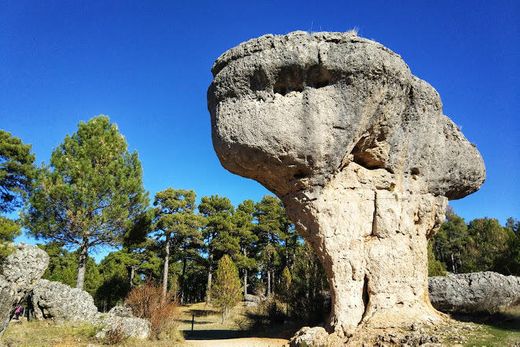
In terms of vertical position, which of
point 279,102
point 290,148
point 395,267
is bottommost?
point 395,267

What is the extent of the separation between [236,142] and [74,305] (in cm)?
933

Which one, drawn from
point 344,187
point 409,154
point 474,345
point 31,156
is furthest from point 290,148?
point 31,156

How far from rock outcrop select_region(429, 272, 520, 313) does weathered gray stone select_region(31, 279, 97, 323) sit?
1223 cm

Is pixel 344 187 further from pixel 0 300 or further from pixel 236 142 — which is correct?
pixel 0 300

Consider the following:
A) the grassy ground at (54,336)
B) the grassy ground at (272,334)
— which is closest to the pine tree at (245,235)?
the grassy ground at (272,334)

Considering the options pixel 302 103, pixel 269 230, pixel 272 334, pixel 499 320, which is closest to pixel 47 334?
pixel 272 334

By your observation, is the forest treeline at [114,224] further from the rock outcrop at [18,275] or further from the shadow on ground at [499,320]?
the shadow on ground at [499,320]

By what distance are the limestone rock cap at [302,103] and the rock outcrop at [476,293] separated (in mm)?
6665

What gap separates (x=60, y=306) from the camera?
14.3m

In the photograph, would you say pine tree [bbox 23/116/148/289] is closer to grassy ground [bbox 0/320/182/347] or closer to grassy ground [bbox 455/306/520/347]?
grassy ground [bbox 0/320/182/347]

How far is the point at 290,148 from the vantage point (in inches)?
393

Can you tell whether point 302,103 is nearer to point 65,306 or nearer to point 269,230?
point 65,306

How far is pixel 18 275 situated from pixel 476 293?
14.5 metres

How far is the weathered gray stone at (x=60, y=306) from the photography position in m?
14.2
